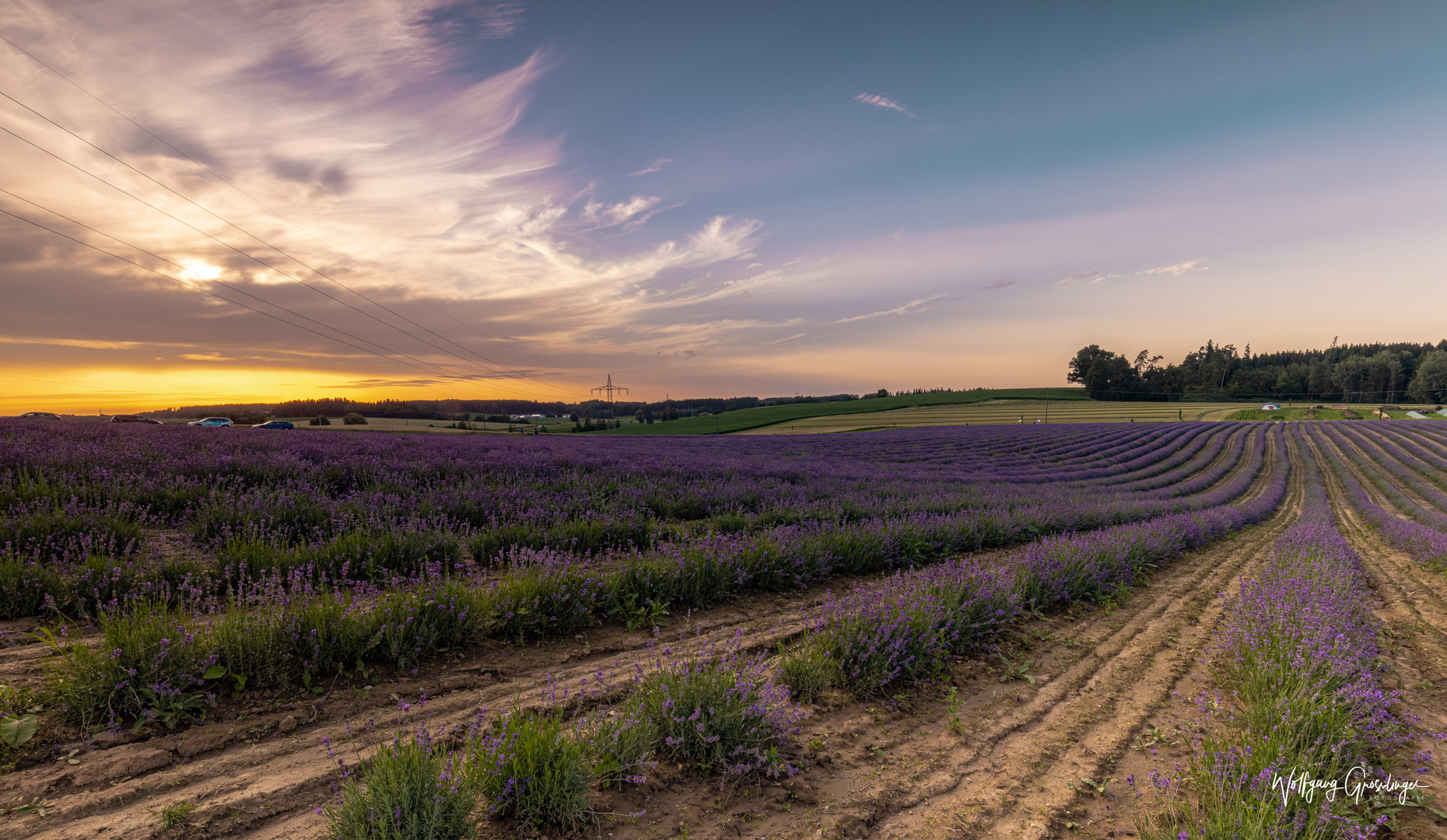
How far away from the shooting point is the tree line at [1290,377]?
273 feet

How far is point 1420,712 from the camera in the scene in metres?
4.01

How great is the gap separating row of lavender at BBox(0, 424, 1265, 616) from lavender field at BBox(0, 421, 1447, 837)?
2.2 inches

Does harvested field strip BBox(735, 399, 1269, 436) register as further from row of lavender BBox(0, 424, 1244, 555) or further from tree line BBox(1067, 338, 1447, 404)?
row of lavender BBox(0, 424, 1244, 555)

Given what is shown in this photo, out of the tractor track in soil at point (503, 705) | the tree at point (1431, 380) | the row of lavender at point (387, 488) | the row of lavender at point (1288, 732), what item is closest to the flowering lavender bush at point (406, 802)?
the tractor track in soil at point (503, 705)

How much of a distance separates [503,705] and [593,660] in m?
0.90

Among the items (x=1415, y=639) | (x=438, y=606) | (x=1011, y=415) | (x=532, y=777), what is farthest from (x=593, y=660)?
(x=1011, y=415)

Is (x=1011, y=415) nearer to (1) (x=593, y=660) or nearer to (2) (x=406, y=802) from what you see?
(1) (x=593, y=660)

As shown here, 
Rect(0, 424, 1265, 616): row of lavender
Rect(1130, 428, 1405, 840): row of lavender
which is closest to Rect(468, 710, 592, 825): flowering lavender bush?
Rect(0, 424, 1265, 616): row of lavender

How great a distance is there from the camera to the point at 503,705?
3.25m

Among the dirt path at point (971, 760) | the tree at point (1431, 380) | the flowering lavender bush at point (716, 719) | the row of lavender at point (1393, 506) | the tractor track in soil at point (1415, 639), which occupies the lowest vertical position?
the row of lavender at point (1393, 506)

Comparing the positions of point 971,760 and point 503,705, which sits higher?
point 503,705

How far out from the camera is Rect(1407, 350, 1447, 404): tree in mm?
78562

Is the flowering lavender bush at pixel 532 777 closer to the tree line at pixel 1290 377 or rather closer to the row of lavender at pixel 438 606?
the row of lavender at pixel 438 606

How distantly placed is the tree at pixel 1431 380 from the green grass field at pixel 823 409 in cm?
4517
